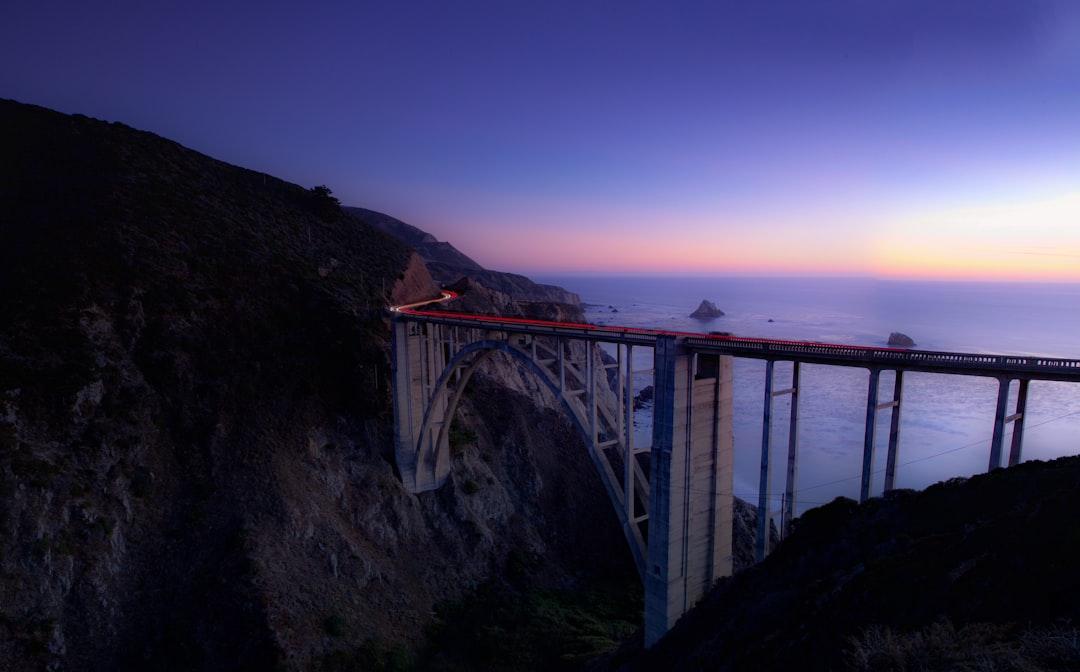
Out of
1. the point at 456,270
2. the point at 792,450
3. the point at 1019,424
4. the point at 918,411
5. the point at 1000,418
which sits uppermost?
the point at 456,270

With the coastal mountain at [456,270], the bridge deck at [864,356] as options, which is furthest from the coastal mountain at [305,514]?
the coastal mountain at [456,270]

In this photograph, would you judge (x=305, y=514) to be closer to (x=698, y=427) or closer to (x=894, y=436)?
(x=698, y=427)

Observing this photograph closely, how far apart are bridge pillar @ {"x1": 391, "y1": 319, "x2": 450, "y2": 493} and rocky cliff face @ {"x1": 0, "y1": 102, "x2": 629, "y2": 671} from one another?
3.26ft

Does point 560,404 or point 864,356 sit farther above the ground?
point 864,356

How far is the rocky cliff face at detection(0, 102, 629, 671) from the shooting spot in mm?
19078

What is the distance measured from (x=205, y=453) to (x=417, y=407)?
32.9 ft

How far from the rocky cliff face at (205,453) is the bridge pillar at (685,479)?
12089mm

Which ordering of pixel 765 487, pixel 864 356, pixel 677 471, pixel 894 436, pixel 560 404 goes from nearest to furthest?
pixel 894 436
pixel 864 356
pixel 765 487
pixel 677 471
pixel 560 404

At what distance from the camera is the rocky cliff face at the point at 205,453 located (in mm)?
19078

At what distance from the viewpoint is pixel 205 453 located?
23953 mm

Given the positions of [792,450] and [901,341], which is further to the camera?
[901,341]

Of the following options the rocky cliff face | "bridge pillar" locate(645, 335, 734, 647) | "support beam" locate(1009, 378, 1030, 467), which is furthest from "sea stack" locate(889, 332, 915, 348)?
"support beam" locate(1009, 378, 1030, 467)

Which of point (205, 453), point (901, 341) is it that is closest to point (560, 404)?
point (205, 453)

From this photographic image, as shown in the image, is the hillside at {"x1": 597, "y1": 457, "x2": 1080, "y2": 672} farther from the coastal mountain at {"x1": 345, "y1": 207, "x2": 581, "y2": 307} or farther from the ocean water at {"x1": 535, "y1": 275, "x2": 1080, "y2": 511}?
the coastal mountain at {"x1": 345, "y1": 207, "x2": 581, "y2": 307}
